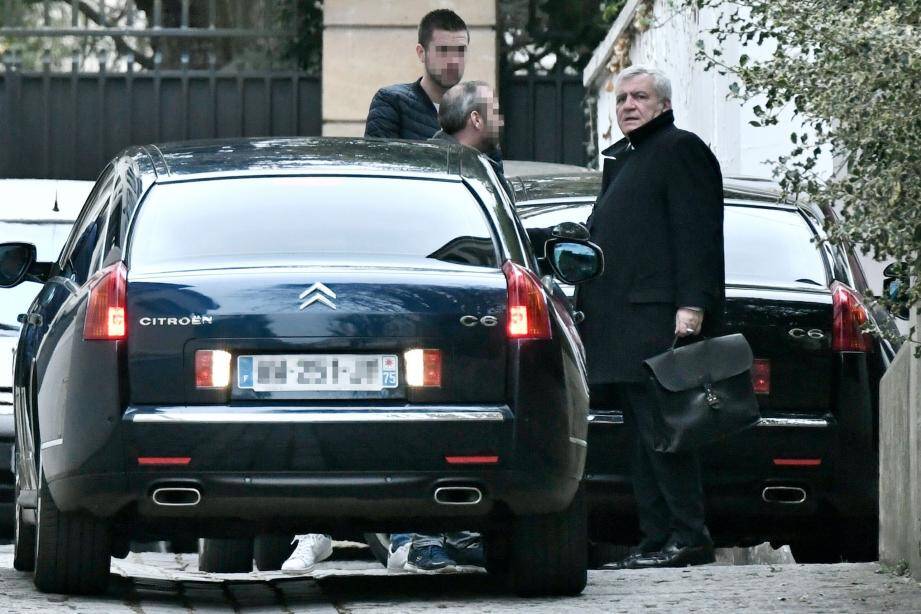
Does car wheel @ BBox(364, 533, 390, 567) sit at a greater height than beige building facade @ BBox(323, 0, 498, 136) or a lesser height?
lesser

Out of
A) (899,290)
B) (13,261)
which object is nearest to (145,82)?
(13,261)

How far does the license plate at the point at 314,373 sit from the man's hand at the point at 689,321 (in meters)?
1.89

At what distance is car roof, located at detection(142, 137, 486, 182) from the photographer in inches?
287

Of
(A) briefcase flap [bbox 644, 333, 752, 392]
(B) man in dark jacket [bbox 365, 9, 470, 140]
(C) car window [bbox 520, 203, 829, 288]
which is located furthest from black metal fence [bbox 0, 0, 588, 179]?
(A) briefcase flap [bbox 644, 333, 752, 392]

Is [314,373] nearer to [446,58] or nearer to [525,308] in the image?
[525,308]

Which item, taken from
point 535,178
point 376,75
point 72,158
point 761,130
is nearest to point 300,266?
point 535,178

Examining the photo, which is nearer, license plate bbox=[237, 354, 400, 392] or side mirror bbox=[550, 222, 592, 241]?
license plate bbox=[237, 354, 400, 392]

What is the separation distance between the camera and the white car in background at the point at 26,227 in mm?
9938

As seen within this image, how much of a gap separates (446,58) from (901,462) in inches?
130

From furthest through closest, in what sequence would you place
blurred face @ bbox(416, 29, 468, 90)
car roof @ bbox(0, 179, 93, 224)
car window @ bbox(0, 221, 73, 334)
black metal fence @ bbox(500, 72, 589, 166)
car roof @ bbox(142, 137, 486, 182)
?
black metal fence @ bbox(500, 72, 589, 166) → car roof @ bbox(0, 179, 93, 224) → car window @ bbox(0, 221, 73, 334) → blurred face @ bbox(416, 29, 468, 90) → car roof @ bbox(142, 137, 486, 182)

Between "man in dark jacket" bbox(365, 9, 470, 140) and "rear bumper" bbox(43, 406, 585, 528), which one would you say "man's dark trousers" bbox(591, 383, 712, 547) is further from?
"man in dark jacket" bbox(365, 9, 470, 140)

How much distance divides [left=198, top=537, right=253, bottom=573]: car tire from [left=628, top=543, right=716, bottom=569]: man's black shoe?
182 centimetres

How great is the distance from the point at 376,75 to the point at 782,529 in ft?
28.8

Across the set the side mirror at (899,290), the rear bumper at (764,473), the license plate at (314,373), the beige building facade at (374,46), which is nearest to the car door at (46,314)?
Answer: the license plate at (314,373)
